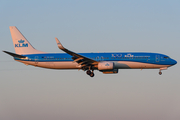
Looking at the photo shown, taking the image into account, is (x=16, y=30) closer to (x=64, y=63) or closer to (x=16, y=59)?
(x=16, y=59)

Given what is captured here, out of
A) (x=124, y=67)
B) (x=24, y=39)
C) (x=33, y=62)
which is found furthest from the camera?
(x=24, y=39)

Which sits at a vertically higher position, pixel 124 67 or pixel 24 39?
pixel 24 39

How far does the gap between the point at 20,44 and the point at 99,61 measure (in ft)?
54.3

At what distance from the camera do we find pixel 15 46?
59.6 meters

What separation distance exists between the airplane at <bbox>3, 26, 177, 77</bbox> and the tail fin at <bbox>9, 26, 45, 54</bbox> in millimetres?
1765

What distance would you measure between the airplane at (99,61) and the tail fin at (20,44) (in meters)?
1.77

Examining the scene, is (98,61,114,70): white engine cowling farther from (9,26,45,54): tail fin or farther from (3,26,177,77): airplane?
(9,26,45,54): tail fin

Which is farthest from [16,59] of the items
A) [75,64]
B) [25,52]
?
[75,64]

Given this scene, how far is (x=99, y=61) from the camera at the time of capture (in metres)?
53.8

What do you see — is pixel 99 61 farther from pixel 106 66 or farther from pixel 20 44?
pixel 20 44

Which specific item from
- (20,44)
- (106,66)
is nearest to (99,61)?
(106,66)

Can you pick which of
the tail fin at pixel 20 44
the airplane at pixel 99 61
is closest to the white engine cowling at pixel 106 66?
the airplane at pixel 99 61

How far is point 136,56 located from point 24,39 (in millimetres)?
22403

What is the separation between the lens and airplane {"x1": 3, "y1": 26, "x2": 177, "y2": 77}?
52.5 meters
